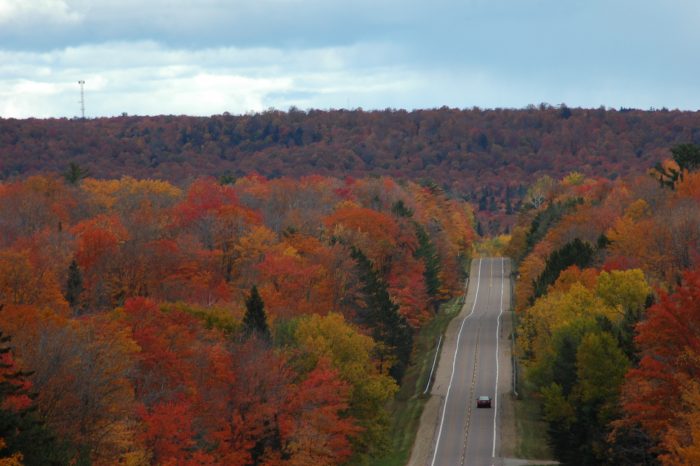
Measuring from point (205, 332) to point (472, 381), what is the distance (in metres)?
30.7

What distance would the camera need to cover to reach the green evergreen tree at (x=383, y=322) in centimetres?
8119

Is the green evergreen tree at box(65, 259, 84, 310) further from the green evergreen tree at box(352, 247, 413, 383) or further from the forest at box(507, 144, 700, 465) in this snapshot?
the forest at box(507, 144, 700, 465)

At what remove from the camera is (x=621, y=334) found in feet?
199

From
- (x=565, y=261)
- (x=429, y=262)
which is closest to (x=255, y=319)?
(x=565, y=261)

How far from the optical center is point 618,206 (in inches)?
4798

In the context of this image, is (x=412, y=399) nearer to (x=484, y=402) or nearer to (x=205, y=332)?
(x=484, y=402)

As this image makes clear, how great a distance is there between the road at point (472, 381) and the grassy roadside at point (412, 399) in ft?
3.81

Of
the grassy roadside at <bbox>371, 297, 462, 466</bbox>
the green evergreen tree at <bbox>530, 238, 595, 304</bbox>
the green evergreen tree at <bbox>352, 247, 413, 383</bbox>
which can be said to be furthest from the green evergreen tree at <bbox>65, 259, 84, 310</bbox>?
the green evergreen tree at <bbox>530, 238, 595, 304</bbox>

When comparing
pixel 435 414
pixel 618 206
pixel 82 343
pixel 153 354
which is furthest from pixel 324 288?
pixel 618 206

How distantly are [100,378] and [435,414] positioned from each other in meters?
34.3

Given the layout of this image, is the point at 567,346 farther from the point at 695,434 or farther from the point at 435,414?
the point at 695,434

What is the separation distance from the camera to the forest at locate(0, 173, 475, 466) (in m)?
44.1

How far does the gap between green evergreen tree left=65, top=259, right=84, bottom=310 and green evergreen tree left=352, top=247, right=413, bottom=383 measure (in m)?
18.0

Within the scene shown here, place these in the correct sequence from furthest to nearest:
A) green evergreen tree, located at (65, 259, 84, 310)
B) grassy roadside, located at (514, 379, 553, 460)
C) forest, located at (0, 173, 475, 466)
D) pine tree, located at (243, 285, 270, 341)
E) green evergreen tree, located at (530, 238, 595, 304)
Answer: green evergreen tree, located at (530, 238, 595, 304), green evergreen tree, located at (65, 259, 84, 310), grassy roadside, located at (514, 379, 553, 460), pine tree, located at (243, 285, 270, 341), forest, located at (0, 173, 475, 466)
